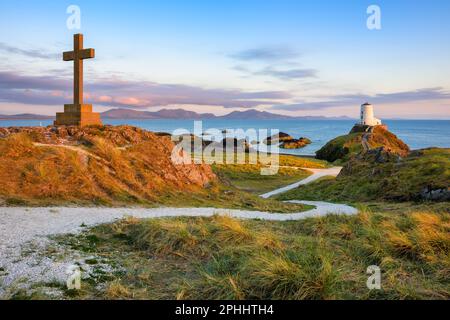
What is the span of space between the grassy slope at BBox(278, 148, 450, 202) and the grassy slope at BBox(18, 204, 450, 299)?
13.6 metres

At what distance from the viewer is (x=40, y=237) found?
8984 mm

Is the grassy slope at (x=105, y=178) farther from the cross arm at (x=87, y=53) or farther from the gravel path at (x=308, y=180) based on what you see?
the gravel path at (x=308, y=180)

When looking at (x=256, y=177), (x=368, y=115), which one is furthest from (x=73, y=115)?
(x=368, y=115)

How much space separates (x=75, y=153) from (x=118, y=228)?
7625mm

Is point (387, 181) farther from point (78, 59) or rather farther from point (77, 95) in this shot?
point (78, 59)

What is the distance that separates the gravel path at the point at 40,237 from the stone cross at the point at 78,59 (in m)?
8.26

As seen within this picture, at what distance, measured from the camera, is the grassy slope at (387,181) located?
2347 centimetres

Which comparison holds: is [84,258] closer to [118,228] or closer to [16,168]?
[118,228]

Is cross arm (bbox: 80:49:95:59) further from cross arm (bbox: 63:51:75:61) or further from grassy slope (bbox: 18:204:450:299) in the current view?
grassy slope (bbox: 18:204:450:299)

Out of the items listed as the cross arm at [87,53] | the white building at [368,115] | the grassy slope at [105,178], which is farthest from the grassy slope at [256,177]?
the white building at [368,115]

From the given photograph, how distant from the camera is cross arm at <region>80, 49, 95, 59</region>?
741 inches

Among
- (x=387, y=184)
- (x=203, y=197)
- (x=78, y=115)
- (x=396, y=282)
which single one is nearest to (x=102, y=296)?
(x=396, y=282)

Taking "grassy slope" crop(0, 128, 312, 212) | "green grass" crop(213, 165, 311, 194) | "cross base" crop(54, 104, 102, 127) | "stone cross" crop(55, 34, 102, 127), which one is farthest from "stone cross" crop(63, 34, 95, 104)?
"green grass" crop(213, 165, 311, 194)
